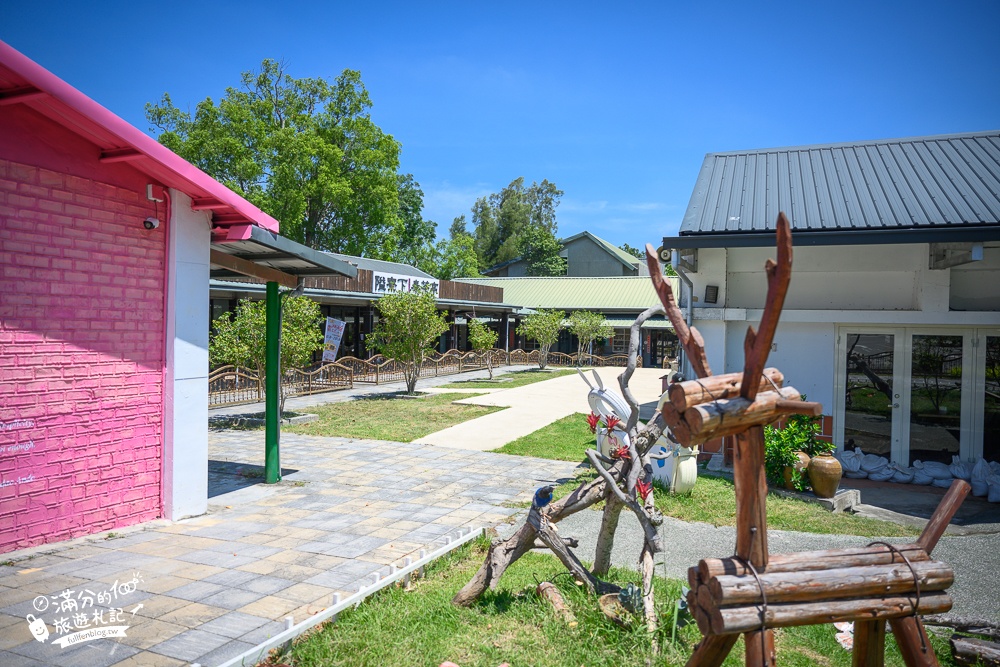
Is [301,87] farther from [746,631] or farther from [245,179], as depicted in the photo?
[746,631]

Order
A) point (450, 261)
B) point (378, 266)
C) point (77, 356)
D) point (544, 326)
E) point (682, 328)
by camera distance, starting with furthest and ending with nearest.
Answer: point (450, 261)
point (378, 266)
point (544, 326)
point (77, 356)
point (682, 328)

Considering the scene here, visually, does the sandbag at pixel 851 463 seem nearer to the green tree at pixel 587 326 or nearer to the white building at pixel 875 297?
the white building at pixel 875 297

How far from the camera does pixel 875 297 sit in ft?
32.8

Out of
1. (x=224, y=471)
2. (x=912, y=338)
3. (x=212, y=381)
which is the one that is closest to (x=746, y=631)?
(x=224, y=471)

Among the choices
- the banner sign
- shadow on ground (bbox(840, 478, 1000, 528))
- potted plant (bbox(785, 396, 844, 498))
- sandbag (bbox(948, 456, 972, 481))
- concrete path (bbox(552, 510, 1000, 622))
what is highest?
the banner sign

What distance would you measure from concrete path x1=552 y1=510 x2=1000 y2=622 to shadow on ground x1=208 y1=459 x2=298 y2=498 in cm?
425

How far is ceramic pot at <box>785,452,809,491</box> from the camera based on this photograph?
8.15 metres

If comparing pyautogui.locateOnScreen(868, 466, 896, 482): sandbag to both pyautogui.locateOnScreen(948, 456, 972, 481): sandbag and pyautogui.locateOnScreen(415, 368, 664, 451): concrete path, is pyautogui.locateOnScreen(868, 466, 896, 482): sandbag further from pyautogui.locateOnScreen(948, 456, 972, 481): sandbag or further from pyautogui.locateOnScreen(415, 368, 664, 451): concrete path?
pyautogui.locateOnScreen(415, 368, 664, 451): concrete path

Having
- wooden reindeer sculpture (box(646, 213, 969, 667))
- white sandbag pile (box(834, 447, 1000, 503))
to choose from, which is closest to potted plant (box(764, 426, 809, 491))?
white sandbag pile (box(834, 447, 1000, 503))

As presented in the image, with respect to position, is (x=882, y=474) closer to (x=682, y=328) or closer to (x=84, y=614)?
(x=682, y=328)

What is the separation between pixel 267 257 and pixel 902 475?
9.41 m

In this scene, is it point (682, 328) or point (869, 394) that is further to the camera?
point (869, 394)

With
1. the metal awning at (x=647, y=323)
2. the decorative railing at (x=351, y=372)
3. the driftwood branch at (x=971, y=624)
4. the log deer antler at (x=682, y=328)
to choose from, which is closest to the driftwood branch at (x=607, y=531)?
the log deer antler at (x=682, y=328)

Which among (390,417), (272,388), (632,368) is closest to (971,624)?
(632,368)
